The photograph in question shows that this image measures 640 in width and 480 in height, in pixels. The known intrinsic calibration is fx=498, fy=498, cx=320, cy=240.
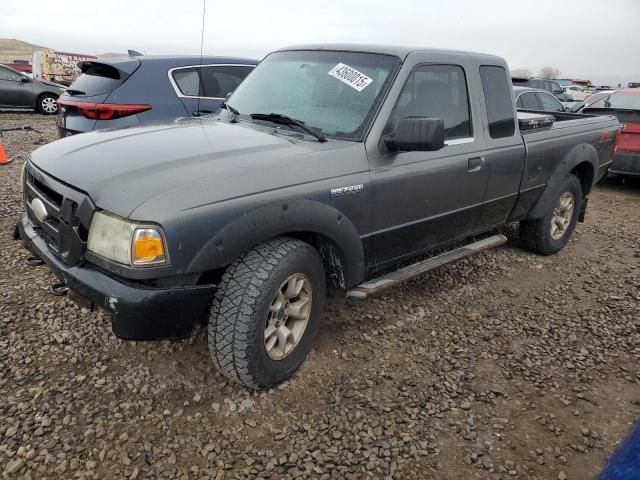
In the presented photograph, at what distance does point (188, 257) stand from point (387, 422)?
1.34 metres

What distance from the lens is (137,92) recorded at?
5281 millimetres

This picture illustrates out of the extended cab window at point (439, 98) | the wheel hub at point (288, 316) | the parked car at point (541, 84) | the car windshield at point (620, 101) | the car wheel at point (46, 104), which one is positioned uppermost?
the parked car at point (541, 84)

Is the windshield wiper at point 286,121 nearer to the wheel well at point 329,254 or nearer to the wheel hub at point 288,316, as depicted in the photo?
the wheel well at point 329,254

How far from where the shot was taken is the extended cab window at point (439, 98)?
320 cm

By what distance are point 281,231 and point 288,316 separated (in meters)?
0.56

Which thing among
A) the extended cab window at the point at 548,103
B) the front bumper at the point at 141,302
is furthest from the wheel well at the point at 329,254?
the extended cab window at the point at 548,103

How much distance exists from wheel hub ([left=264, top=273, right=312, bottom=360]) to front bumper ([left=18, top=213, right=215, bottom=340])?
41 cm

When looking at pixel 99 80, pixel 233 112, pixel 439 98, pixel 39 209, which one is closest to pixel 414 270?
pixel 439 98

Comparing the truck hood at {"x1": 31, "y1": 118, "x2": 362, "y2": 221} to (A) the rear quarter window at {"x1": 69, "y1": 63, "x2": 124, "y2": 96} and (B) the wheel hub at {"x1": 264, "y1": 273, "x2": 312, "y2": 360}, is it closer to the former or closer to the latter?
(B) the wheel hub at {"x1": 264, "y1": 273, "x2": 312, "y2": 360}

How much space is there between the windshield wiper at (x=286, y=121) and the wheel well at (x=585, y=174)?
3.28 metres

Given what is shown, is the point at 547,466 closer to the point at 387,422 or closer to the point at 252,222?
the point at 387,422

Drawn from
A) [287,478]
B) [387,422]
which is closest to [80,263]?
[287,478]

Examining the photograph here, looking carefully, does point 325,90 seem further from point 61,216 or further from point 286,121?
point 61,216

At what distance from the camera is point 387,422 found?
2609 millimetres
